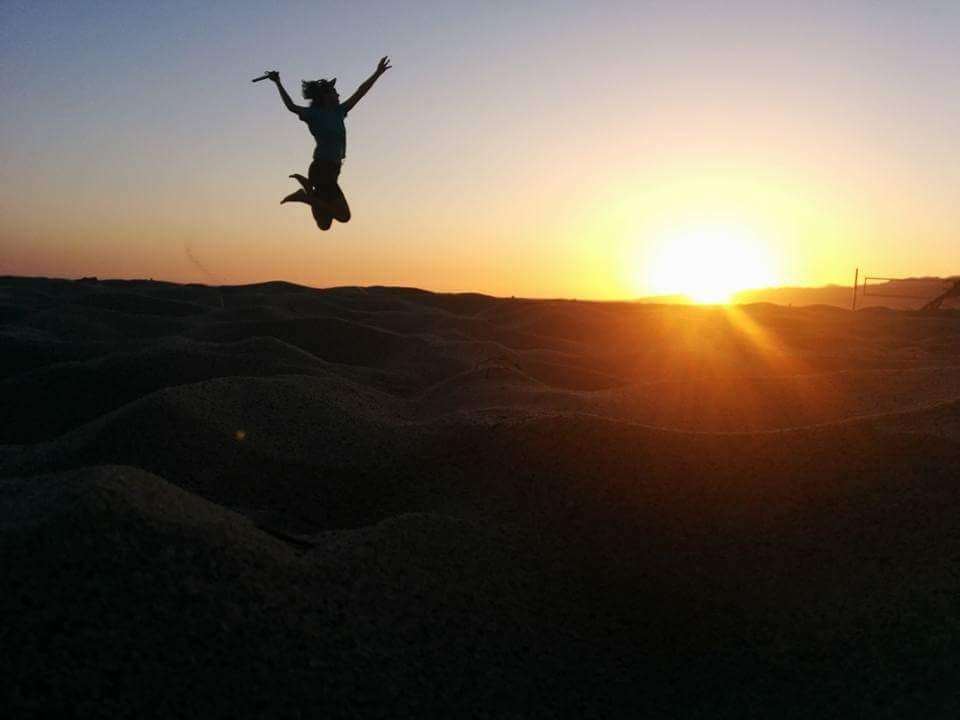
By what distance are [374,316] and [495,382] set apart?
349 centimetres

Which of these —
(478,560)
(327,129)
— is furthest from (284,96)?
(478,560)

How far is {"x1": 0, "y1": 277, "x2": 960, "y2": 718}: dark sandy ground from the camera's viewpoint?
1.33m

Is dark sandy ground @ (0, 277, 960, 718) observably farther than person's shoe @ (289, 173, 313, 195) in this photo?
No

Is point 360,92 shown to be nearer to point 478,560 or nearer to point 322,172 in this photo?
point 322,172

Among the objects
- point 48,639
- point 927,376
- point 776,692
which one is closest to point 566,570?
point 776,692

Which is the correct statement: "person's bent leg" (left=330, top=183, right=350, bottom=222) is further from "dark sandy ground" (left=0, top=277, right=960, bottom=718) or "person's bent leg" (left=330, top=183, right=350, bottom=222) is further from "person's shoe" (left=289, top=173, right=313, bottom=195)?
"dark sandy ground" (left=0, top=277, right=960, bottom=718)

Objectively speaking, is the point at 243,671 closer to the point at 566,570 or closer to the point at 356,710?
the point at 356,710

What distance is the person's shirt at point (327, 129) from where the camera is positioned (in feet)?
16.5

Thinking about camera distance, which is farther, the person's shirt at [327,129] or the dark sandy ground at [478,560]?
the person's shirt at [327,129]

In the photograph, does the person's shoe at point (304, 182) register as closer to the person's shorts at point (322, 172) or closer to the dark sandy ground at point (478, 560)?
the person's shorts at point (322, 172)

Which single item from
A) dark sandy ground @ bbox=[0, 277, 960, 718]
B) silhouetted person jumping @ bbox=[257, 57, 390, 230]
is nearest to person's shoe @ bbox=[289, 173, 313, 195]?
silhouetted person jumping @ bbox=[257, 57, 390, 230]

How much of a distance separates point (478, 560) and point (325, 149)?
3819 millimetres

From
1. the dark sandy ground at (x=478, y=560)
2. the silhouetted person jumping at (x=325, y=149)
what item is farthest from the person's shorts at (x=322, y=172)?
the dark sandy ground at (x=478, y=560)

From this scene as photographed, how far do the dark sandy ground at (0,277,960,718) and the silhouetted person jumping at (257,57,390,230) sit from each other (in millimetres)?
1837
